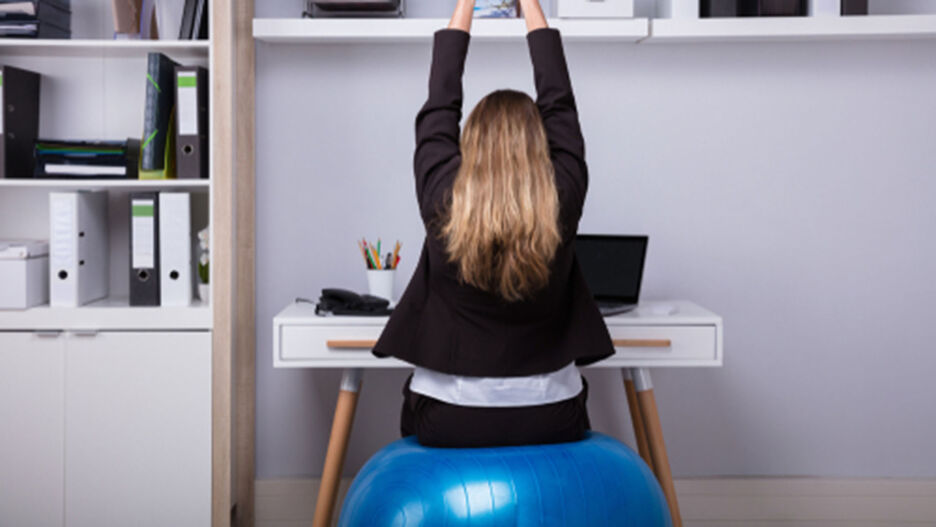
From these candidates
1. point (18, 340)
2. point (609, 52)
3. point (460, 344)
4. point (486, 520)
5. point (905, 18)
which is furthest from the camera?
point (609, 52)

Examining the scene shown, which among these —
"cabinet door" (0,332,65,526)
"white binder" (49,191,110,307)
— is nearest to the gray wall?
"white binder" (49,191,110,307)

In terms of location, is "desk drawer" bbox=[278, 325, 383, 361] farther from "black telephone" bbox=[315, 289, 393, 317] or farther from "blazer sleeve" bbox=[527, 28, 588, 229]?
"blazer sleeve" bbox=[527, 28, 588, 229]

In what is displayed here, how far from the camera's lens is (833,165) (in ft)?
8.97

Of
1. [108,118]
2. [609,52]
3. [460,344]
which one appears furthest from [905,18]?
[108,118]

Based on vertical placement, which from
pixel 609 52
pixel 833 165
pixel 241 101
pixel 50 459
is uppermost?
pixel 609 52

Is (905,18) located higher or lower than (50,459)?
higher

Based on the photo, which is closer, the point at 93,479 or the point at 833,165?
→ the point at 93,479

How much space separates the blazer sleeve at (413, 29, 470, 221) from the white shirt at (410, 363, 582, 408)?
35 cm

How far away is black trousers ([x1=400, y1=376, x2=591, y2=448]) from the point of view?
5.71 feet

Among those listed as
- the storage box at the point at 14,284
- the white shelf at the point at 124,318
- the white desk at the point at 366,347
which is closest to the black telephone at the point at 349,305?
the white desk at the point at 366,347

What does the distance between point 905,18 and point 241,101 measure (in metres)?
1.99

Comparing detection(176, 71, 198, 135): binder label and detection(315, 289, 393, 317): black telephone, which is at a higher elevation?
detection(176, 71, 198, 135): binder label

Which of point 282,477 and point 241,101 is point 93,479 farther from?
point 241,101

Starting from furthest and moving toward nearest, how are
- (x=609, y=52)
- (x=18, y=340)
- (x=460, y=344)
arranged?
1. (x=609, y=52)
2. (x=18, y=340)
3. (x=460, y=344)
